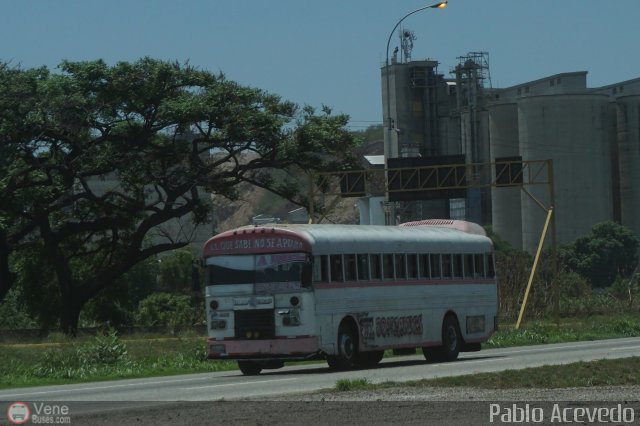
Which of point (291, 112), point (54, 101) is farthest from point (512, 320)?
point (54, 101)

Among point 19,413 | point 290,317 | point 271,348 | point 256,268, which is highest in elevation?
point 256,268

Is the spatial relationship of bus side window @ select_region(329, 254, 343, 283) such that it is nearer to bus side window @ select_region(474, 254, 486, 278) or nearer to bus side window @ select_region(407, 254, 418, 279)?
bus side window @ select_region(407, 254, 418, 279)

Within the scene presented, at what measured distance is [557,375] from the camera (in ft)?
64.3

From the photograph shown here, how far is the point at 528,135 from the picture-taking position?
4321 inches

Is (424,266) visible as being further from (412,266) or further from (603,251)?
(603,251)

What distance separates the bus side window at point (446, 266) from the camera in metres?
30.6

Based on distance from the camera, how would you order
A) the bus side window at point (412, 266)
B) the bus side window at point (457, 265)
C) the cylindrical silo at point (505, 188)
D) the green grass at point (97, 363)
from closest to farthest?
the green grass at point (97, 363) < the bus side window at point (412, 266) < the bus side window at point (457, 265) < the cylindrical silo at point (505, 188)

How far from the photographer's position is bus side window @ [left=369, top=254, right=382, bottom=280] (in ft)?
91.8

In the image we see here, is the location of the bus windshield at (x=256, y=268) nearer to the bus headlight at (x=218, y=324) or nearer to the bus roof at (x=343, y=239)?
the bus roof at (x=343, y=239)

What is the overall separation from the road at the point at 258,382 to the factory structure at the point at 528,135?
77579mm

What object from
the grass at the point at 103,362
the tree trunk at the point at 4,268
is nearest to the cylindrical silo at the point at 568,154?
the tree trunk at the point at 4,268

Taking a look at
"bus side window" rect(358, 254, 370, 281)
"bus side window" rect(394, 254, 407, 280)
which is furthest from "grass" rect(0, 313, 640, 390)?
"bus side window" rect(394, 254, 407, 280)

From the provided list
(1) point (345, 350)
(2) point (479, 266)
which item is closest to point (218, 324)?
(1) point (345, 350)

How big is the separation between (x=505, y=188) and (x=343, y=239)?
8744 cm
